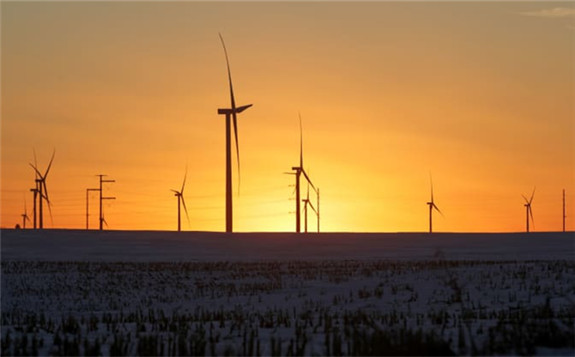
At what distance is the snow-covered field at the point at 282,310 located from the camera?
62.5ft

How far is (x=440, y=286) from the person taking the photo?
32.9m

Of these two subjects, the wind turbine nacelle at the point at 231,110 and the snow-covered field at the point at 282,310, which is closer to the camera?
the snow-covered field at the point at 282,310

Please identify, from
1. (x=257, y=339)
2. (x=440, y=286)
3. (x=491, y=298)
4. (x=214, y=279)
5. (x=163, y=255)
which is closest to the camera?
(x=257, y=339)

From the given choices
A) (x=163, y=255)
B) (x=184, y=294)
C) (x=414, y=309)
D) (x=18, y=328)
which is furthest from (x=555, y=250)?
(x=18, y=328)

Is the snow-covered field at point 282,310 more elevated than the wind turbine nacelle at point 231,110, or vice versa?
the wind turbine nacelle at point 231,110

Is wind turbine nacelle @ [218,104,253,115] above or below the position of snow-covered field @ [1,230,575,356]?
above

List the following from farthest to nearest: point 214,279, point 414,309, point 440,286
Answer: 1. point 214,279
2. point 440,286
3. point 414,309

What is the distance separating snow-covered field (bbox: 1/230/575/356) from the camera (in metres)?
19.1

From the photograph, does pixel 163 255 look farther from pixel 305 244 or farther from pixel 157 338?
pixel 157 338

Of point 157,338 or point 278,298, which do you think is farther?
point 278,298

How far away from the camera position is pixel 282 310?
28672mm

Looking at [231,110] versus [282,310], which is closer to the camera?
[282,310]

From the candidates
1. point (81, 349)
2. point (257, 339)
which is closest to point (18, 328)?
point (81, 349)

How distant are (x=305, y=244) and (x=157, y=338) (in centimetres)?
6418
